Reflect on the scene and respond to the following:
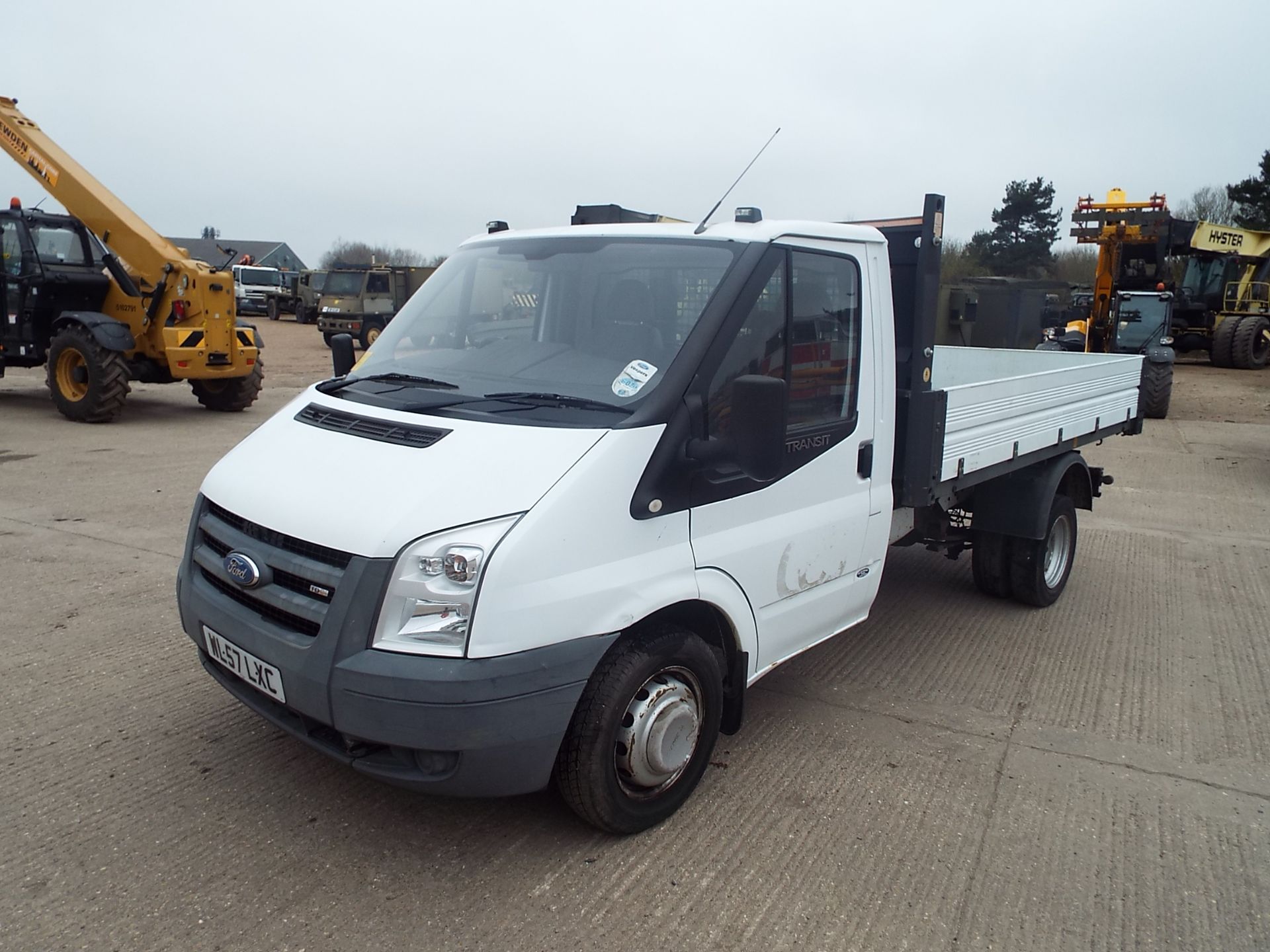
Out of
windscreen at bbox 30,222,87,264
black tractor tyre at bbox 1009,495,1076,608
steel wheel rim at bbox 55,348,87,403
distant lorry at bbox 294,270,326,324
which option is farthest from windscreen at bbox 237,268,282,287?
black tractor tyre at bbox 1009,495,1076,608

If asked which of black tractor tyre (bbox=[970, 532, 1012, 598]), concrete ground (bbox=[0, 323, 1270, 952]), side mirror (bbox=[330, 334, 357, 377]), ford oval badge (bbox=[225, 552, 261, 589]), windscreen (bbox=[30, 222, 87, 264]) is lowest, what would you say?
concrete ground (bbox=[0, 323, 1270, 952])

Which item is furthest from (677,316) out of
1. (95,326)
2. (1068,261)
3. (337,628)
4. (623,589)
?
(1068,261)

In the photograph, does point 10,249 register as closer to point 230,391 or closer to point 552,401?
point 230,391

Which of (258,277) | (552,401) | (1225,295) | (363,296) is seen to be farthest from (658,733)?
(258,277)

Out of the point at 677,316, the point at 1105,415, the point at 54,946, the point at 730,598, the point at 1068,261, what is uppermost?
the point at 1068,261

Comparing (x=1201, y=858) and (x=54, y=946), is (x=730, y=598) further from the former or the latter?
(x=54, y=946)

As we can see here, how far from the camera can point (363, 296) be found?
92.6 ft

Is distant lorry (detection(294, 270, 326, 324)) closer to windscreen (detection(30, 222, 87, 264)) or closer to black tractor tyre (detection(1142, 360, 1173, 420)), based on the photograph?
windscreen (detection(30, 222, 87, 264))

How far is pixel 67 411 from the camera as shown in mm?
12000

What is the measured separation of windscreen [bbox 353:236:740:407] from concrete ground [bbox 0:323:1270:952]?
34.2 inches

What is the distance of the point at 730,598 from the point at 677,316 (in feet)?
3.37

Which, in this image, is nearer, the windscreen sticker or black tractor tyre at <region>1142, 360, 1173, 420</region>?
the windscreen sticker

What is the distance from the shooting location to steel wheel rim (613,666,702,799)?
3.14 metres

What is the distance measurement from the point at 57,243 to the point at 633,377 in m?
12.4
